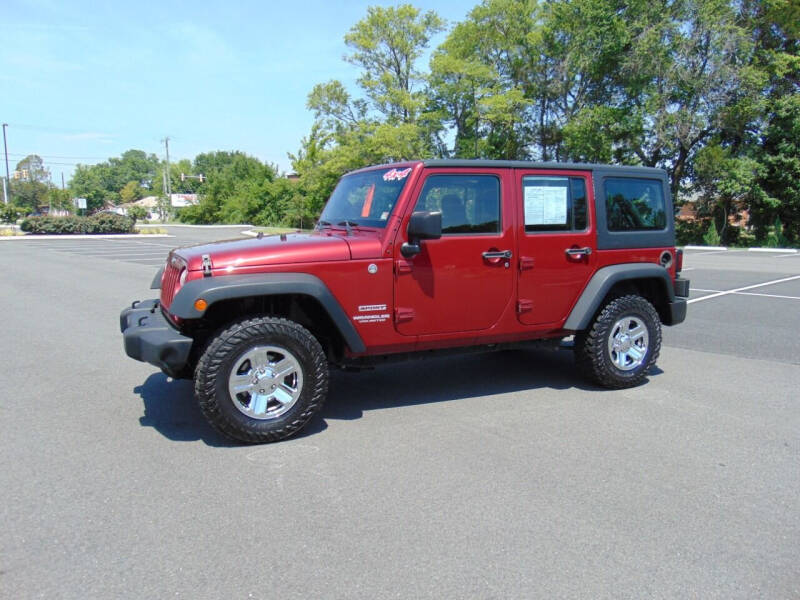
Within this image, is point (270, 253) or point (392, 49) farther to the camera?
point (392, 49)

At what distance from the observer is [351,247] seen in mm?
4254

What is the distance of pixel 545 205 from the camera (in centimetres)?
498

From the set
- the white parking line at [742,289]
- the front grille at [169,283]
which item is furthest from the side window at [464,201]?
the white parking line at [742,289]

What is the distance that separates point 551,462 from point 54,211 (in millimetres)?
97198

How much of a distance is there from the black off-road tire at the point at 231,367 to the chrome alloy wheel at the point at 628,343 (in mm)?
2614

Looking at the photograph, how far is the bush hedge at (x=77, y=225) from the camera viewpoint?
3566cm

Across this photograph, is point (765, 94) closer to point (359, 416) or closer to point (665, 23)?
point (665, 23)

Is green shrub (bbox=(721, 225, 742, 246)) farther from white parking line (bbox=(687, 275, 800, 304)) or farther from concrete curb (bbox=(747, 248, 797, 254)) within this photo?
white parking line (bbox=(687, 275, 800, 304))

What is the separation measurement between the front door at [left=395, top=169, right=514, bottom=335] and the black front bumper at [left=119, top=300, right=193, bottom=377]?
4.91 feet

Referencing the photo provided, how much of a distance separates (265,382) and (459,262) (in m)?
1.66

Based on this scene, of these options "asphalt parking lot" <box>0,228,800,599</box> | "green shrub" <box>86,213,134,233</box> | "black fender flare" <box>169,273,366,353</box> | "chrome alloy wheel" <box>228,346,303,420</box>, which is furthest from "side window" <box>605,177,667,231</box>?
"green shrub" <box>86,213,134,233</box>

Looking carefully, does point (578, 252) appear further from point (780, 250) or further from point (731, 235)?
point (731, 235)

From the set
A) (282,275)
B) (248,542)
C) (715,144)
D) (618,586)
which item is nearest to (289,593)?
(248,542)

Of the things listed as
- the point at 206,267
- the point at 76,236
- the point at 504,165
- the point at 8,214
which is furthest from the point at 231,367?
the point at 8,214
